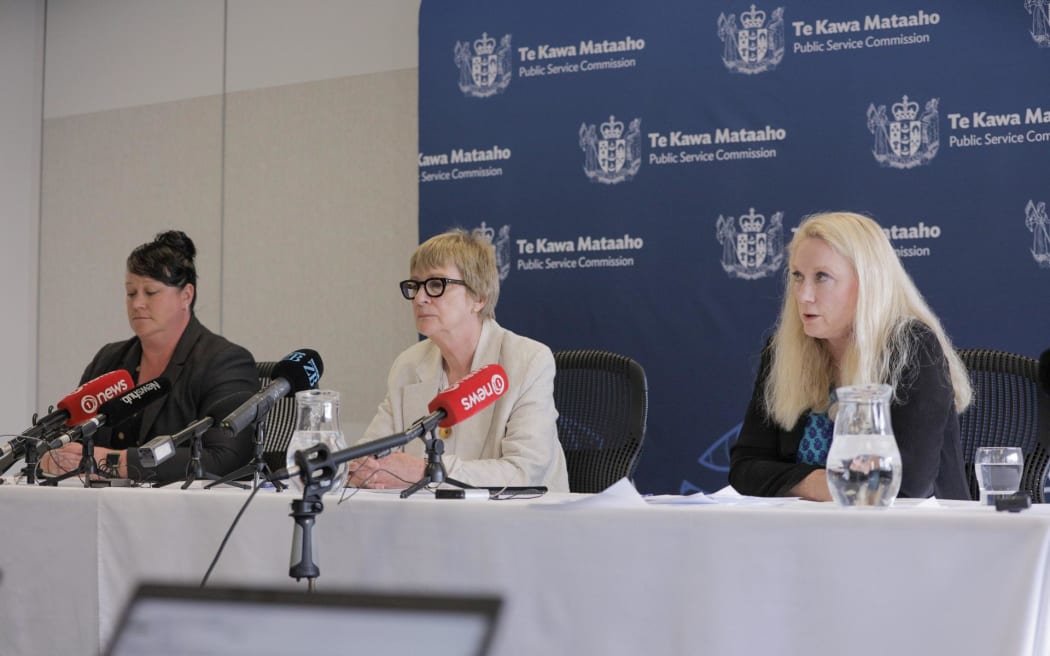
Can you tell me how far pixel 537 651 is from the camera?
1.48 m

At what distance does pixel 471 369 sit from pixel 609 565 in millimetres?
1434

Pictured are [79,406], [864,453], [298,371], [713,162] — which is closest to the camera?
[864,453]

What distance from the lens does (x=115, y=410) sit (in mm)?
2168

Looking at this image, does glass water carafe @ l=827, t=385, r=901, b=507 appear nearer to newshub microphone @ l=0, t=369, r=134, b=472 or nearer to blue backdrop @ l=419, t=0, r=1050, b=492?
newshub microphone @ l=0, t=369, r=134, b=472

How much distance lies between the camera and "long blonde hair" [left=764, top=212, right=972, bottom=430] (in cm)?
228

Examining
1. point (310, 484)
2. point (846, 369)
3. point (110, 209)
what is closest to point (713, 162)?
point (846, 369)

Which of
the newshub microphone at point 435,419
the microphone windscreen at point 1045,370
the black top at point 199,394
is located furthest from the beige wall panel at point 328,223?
the newshub microphone at point 435,419

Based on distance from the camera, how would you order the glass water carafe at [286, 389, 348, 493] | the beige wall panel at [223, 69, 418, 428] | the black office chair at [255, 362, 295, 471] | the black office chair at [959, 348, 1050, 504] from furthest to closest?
the beige wall panel at [223, 69, 418, 428], the black office chair at [255, 362, 295, 471], the black office chair at [959, 348, 1050, 504], the glass water carafe at [286, 389, 348, 493]

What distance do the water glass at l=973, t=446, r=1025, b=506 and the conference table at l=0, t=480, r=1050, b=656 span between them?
9cm

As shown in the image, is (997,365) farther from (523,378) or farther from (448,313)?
(448,313)

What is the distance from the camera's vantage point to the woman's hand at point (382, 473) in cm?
207

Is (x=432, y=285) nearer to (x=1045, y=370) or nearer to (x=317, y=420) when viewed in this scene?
(x=317, y=420)

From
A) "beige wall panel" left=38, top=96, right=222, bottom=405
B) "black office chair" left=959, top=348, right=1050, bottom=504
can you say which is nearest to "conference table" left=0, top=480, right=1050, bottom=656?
"black office chair" left=959, top=348, right=1050, bottom=504

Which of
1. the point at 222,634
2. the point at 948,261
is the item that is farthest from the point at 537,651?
the point at 948,261
